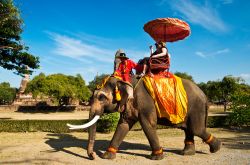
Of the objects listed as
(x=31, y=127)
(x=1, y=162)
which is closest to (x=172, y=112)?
(x=1, y=162)

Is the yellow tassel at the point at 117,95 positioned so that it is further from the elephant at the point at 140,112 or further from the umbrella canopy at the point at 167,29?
the umbrella canopy at the point at 167,29

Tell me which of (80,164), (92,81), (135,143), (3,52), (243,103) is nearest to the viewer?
(80,164)

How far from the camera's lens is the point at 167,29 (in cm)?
1284

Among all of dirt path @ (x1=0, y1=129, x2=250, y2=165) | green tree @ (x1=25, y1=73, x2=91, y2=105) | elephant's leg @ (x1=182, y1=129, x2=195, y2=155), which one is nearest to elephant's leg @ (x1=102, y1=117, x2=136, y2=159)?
dirt path @ (x1=0, y1=129, x2=250, y2=165)

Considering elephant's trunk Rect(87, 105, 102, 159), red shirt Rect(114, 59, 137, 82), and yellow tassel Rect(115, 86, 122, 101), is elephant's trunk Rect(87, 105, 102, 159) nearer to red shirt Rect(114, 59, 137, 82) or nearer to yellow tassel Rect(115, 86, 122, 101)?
yellow tassel Rect(115, 86, 122, 101)

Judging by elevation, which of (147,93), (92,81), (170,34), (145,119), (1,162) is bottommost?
(1,162)

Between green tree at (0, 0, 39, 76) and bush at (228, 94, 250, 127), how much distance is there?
17884 mm

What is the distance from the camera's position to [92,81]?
416 feet

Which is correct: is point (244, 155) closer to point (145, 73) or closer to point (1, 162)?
point (145, 73)

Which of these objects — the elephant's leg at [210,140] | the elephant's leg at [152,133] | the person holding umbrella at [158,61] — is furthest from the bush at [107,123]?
the elephant's leg at [152,133]

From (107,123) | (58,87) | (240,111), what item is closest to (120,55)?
(107,123)

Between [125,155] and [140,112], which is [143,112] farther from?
[125,155]

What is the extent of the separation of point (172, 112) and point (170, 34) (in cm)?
366

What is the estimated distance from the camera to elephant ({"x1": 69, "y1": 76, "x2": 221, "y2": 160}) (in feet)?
35.8
